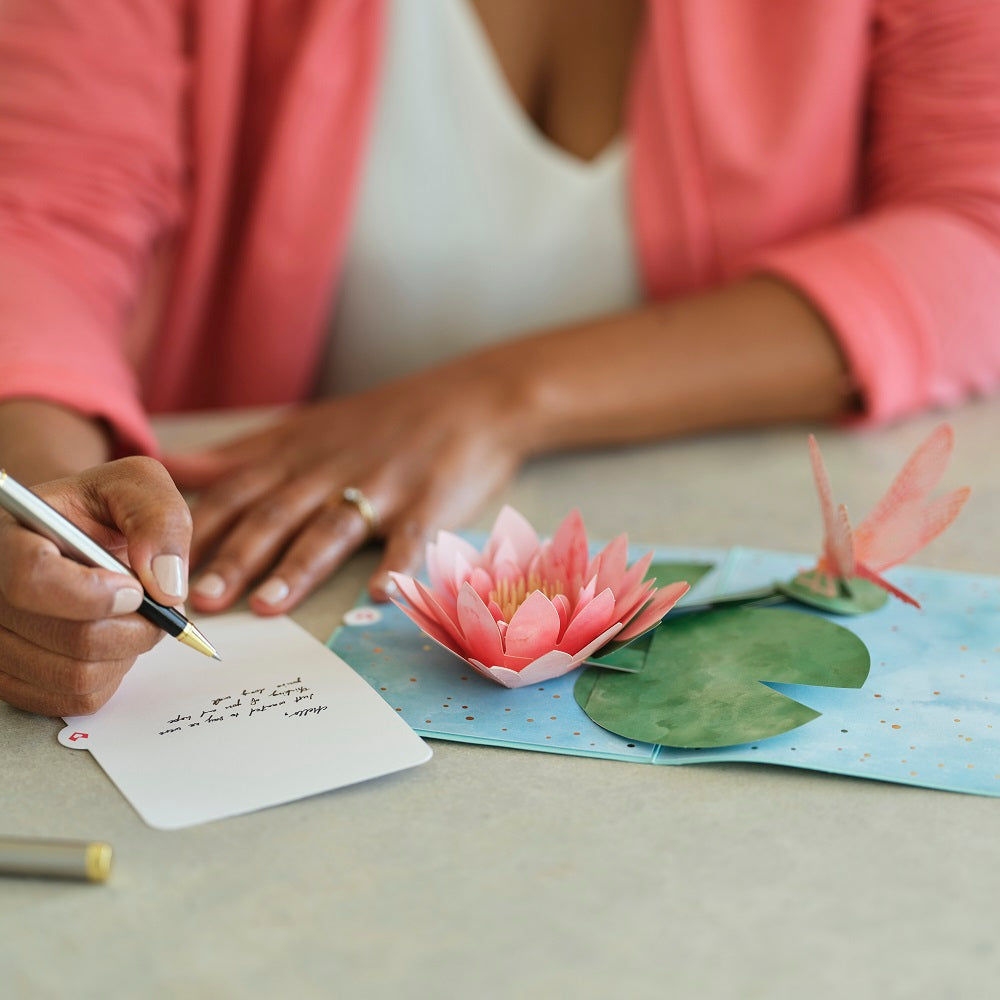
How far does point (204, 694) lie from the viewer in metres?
0.48

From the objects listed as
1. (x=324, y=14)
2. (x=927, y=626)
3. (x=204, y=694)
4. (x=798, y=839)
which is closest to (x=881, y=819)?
(x=798, y=839)

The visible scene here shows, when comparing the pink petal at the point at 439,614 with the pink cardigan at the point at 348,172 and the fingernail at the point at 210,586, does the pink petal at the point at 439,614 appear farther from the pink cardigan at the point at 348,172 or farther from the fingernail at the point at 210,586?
the pink cardigan at the point at 348,172

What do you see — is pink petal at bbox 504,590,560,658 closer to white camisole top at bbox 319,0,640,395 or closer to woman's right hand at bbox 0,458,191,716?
woman's right hand at bbox 0,458,191,716

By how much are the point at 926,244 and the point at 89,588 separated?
65 cm

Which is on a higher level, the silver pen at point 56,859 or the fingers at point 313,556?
the silver pen at point 56,859

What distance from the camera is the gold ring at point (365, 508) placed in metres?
0.63

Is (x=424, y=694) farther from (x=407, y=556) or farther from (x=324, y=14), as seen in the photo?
(x=324, y=14)

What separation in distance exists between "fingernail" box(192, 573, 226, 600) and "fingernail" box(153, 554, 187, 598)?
0.43ft

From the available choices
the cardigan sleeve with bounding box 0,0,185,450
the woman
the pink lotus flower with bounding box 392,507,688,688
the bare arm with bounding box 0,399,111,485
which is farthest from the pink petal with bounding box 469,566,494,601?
the cardigan sleeve with bounding box 0,0,185,450

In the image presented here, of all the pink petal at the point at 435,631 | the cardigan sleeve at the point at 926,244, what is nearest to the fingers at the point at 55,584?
the pink petal at the point at 435,631

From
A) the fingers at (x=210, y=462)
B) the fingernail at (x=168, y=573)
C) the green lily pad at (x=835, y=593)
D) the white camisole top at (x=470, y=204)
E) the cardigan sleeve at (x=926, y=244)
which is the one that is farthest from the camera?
the white camisole top at (x=470, y=204)

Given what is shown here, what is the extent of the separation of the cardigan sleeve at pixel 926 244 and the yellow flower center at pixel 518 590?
381mm

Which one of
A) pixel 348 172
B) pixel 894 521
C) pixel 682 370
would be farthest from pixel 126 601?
pixel 348 172

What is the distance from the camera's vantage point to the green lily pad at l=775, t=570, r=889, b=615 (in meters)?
0.53
